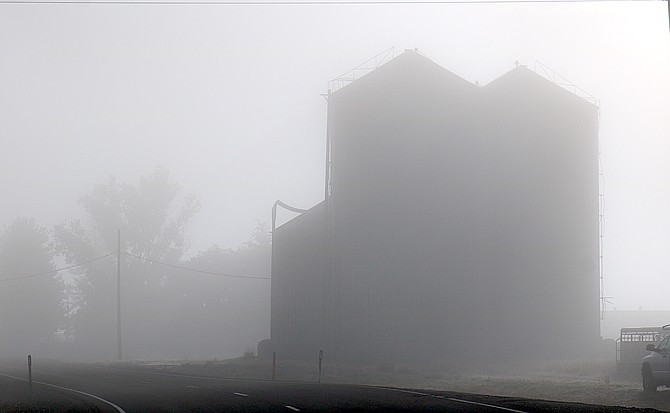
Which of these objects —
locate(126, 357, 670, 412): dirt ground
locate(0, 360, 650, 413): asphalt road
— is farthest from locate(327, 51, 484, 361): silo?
locate(0, 360, 650, 413): asphalt road

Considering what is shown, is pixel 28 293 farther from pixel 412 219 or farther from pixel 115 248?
pixel 412 219

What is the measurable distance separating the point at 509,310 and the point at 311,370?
517 inches

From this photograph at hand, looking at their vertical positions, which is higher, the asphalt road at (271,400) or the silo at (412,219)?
the silo at (412,219)

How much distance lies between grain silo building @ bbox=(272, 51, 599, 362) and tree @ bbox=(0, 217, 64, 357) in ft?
228

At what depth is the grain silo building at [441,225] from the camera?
179ft

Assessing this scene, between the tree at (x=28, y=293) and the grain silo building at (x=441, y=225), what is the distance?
6944 centimetres

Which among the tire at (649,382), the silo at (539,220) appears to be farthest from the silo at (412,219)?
the tire at (649,382)

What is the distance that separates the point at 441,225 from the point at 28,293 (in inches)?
3200

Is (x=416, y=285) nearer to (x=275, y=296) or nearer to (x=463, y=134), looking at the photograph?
(x=463, y=134)

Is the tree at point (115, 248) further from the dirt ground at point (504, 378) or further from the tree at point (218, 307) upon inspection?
the dirt ground at point (504, 378)

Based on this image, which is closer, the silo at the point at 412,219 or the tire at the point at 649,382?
the tire at the point at 649,382

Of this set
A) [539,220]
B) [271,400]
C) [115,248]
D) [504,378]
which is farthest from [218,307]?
[271,400]

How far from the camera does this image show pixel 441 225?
5459 cm

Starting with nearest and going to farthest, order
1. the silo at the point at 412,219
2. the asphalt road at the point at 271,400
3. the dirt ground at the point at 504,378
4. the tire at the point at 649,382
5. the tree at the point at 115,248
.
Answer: the asphalt road at the point at 271,400
the tire at the point at 649,382
the dirt ground at the point at 504,378
the silo at the point at 412,219
the tree at the point at 115,248
